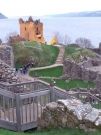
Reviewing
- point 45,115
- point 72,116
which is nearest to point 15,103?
point 45,115

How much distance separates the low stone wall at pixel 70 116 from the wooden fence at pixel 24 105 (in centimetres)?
58

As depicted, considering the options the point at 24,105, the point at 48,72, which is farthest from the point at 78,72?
the point at 24,105

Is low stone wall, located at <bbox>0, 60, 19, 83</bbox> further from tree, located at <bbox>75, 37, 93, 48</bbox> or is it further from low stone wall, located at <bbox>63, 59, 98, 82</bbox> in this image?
tree, located at <bbox>75, 37, 93, 48</bbox>

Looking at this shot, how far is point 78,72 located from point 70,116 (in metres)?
25.8

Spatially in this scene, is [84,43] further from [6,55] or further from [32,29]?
[6,55]

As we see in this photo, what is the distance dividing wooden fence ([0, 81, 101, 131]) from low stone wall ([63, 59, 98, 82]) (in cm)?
2138

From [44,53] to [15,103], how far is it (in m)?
37.6

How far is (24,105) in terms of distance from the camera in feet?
44.8

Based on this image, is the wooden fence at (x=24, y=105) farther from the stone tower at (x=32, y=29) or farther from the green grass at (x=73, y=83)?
the stone tower at (x=32, y=29)

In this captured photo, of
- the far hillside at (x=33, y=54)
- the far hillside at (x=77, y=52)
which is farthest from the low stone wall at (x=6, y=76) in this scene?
the far hillside at (x=77, y=52)

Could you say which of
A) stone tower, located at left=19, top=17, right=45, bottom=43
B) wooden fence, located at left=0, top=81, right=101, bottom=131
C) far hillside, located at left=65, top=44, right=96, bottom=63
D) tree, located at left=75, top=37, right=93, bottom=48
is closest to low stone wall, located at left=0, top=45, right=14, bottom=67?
far hillside, located at left=65, top=44, right=96, bottom=63

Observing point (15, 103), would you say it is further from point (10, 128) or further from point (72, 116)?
point (72, 116)

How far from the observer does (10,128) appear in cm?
1295

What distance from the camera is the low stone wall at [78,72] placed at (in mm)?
35628
